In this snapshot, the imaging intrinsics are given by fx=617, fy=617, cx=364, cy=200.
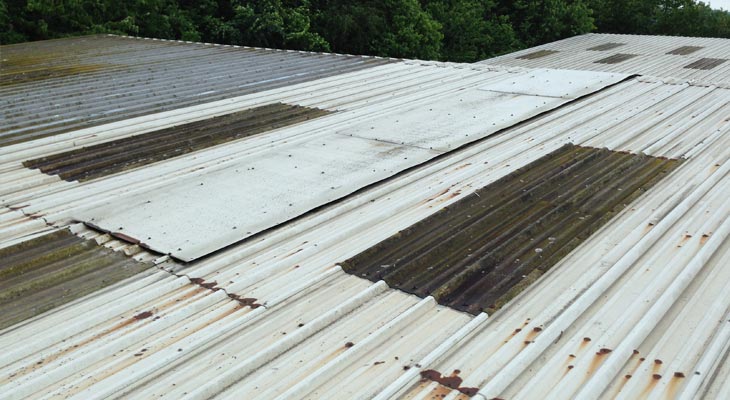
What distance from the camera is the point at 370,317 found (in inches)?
157

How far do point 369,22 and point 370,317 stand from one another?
71.8 feet

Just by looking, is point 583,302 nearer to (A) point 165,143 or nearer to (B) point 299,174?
(B) point 299,174

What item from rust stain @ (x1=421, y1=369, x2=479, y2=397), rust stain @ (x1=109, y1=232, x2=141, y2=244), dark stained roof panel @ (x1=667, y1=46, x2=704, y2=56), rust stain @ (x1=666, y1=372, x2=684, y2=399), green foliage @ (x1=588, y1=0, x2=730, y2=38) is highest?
green foliage @ (x1=588, y1=0, x2=730, y2=38)

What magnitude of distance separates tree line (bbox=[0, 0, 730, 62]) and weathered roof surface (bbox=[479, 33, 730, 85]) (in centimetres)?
594

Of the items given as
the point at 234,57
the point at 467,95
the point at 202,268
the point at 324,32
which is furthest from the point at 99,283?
the point at 324,32

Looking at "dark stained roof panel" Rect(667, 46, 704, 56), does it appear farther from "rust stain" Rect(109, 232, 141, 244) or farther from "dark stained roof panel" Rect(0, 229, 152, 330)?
"dark stained roof panel" Rect(0, 229, 152, 330)

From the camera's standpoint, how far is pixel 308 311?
13.3ft

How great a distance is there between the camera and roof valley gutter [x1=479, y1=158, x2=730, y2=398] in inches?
133

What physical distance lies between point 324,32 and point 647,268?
71.1 feet

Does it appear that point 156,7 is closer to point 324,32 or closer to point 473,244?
point 324,32

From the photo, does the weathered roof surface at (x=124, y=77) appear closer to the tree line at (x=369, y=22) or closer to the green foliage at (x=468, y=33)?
the tree line at (x=369, y=22)

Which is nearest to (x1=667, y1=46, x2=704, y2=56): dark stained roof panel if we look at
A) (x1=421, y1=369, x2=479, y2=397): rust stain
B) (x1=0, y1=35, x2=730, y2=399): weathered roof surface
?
(x1=0, y1=35, x2=730, y2=399): weathered roof surface

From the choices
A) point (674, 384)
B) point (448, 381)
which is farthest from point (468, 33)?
point (448, 381)

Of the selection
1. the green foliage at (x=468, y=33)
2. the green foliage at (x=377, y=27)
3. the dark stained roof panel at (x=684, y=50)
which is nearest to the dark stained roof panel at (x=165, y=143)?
the dark stained roof panel at (x=684, y=50)
